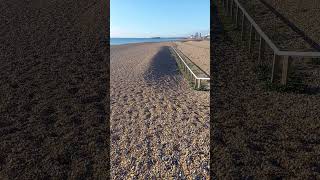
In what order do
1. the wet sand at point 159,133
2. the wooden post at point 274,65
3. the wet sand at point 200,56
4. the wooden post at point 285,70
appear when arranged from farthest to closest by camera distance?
the wet sand at point 200,56
the wooden post at point 274,65
the wooden post at point 285,70
the wet sand at point 159,133

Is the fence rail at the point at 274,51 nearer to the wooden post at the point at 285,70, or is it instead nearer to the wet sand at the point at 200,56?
the wooden post at the point at 285,70

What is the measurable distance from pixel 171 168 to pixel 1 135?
3514 mm

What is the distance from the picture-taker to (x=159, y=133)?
6812 millimetres

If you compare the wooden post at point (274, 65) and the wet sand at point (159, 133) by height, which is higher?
the wooden post at point (274, 65)

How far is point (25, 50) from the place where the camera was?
42.5ft

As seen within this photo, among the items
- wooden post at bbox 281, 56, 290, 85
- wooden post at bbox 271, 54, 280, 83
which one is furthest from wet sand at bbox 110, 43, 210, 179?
wooden post at bbox 281, 56, 290, 85

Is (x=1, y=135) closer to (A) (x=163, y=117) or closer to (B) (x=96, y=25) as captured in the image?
(A) (x=163, y=117)

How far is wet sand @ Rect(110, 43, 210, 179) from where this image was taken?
544cm

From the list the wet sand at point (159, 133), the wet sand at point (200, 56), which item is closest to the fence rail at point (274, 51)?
the wet sand at point (159, 133)

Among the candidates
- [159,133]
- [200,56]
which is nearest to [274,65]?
[159,133]

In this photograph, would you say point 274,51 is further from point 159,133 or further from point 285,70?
point 159,133

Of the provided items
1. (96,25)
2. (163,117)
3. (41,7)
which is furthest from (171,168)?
(41,7)

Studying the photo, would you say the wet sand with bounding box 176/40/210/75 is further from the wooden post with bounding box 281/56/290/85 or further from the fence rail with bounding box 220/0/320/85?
the wooden post with bounding box 281/56/290/85

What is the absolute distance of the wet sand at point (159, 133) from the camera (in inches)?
214
